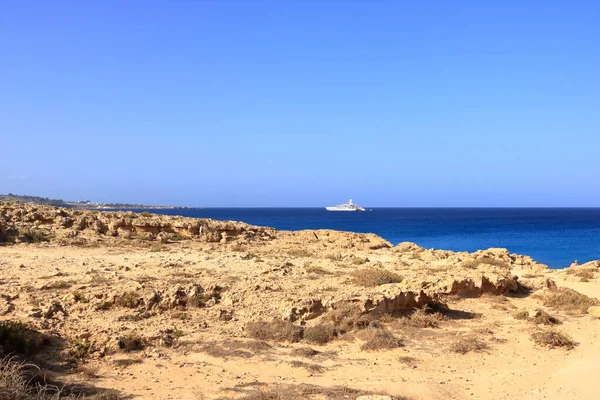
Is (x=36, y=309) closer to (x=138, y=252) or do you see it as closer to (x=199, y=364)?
(x=199, y=364)

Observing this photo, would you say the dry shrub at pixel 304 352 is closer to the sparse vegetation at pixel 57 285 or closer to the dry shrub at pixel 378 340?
the dry shrub at pixel 378 340

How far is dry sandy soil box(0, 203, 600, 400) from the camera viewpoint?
8383 mm

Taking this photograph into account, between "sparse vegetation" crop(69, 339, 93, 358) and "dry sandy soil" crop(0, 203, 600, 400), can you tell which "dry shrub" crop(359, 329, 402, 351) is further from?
"sparse vegetation" crop(69, 339, 93, 358)

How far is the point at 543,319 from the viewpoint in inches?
492

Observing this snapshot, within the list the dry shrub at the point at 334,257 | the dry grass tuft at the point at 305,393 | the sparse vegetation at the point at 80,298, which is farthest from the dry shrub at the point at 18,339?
the dry shrub at the point at 334,257

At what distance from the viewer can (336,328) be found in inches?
432

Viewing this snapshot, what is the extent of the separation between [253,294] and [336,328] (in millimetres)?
2830

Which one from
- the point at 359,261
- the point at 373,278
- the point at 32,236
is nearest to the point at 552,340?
the point at 373,278

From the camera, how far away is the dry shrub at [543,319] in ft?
40.9

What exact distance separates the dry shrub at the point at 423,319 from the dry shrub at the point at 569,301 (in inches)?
183

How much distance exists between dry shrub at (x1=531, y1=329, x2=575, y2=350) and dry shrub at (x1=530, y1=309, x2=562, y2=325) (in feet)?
4.31

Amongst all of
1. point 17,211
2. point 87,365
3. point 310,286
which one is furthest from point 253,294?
point 17,211

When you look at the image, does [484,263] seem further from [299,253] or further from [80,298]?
[80,298]

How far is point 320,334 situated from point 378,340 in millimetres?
1247
